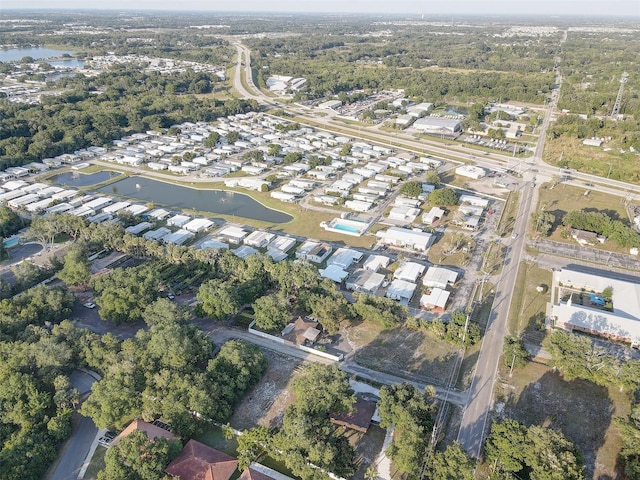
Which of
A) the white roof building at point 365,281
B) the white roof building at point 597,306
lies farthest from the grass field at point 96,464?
the white roof building at point 597,306

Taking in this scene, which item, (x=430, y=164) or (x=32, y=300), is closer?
(x=32, y=300)

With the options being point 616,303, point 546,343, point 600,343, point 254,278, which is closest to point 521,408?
point 546,343

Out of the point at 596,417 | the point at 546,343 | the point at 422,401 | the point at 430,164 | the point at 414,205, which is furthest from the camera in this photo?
the point at 430,164

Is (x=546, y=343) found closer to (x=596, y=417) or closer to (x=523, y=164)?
(x=596, y=417)

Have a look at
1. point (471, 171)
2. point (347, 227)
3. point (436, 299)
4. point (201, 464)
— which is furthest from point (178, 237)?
point (471, 171)

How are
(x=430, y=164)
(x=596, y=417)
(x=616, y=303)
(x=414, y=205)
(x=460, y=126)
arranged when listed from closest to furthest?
(x=596, y=417) < (x=616, y=303) < (x=414, y=205) < (x=430, y=164) < (x=460, y=126)

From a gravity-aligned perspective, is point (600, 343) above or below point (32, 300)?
below
